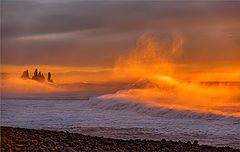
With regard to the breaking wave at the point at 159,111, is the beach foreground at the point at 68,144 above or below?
below

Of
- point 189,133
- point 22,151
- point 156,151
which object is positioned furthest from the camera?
point 189,133

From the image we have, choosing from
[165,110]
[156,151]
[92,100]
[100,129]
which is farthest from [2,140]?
[92,100]

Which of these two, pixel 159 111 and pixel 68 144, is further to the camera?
pixel 159 111

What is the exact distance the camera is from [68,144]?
9477 mm

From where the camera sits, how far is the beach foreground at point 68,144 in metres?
8.78

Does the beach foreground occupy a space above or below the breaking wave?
below

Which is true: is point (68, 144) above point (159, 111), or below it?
below

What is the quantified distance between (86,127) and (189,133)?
20.2ft

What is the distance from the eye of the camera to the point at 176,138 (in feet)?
53.0

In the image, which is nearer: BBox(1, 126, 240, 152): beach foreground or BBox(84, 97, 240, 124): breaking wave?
BBox(1, 126, 240, 152): beach foreground

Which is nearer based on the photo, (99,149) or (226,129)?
(99,149)

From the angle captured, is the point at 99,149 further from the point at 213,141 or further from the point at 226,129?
the point at 226,129

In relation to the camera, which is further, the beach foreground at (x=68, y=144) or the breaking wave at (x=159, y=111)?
the breaking wave at (x=159, y=111)

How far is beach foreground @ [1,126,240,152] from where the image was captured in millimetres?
8781
